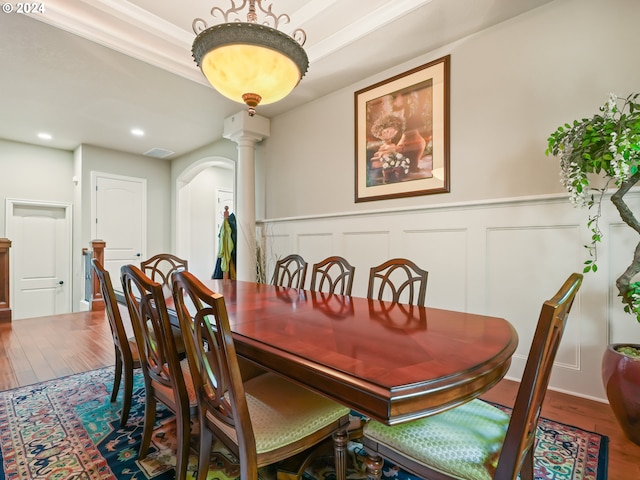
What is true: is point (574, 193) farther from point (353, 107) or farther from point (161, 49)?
point (161, 49)

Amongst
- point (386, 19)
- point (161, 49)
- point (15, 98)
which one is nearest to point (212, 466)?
point (386, 19)

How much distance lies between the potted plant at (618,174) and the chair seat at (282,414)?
1.45 metres

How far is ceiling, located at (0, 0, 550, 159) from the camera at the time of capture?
7.88 feet

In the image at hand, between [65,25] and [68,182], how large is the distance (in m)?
4.13

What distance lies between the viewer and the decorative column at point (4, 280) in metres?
4.08

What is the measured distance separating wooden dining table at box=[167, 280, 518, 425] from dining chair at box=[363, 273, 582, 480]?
0.35 feet

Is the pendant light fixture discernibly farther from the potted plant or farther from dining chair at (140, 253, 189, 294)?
the potted plant

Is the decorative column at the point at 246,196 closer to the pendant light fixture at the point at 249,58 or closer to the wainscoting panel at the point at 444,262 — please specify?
the wainscoting panel at the point at 444,262

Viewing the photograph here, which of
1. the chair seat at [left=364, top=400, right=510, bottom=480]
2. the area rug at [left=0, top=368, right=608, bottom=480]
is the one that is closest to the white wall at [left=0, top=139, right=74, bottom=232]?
the area rug at [left=0, top=368, right=608, bottom=480]

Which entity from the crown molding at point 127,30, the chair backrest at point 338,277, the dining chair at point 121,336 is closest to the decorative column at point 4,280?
the crown molding at point 127,30

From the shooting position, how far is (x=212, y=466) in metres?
1.47

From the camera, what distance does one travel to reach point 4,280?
163 inches

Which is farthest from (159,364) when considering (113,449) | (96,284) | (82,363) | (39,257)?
(39,257)

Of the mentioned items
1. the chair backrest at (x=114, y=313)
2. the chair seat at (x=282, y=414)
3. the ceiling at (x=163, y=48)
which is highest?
the ceiling at (x=163, y=48)
